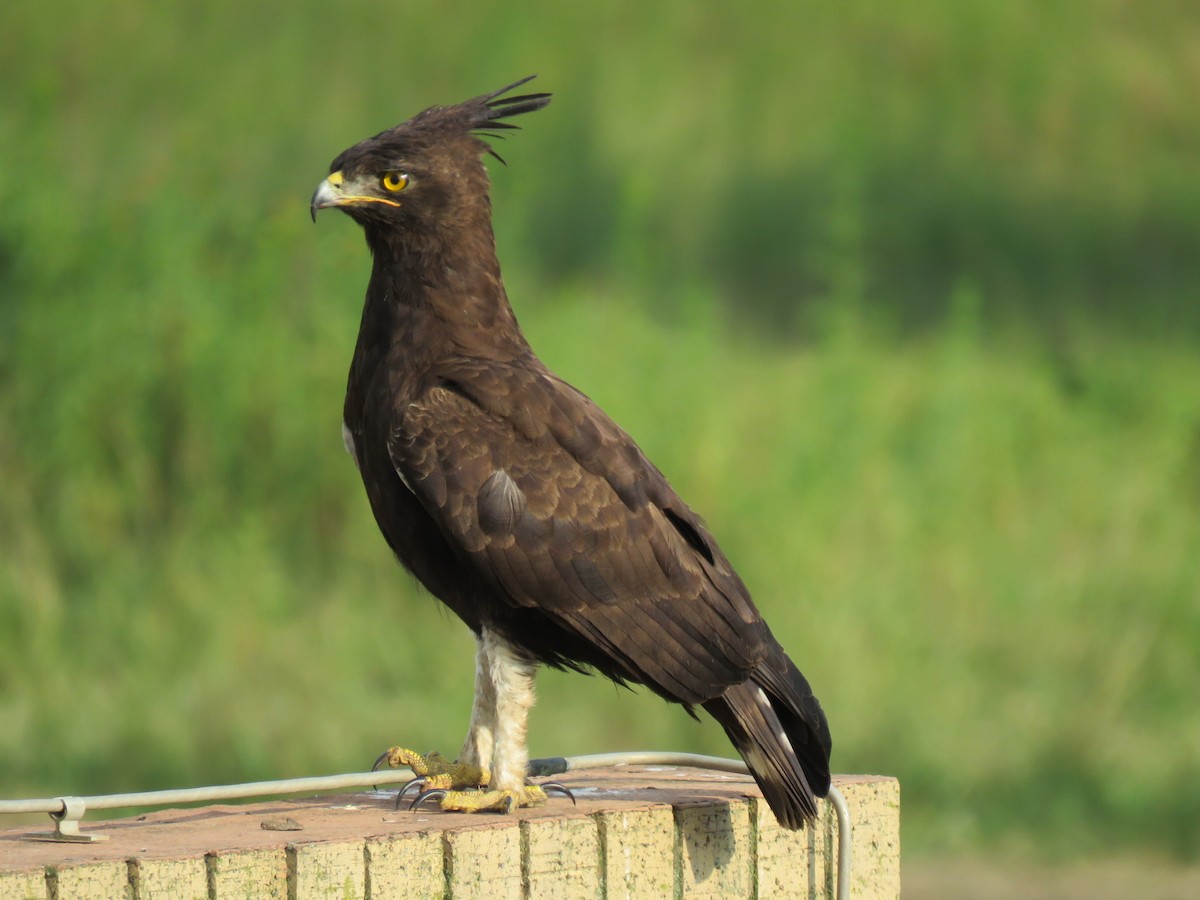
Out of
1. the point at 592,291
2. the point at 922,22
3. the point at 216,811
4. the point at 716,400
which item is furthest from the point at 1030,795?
the point at 216,811

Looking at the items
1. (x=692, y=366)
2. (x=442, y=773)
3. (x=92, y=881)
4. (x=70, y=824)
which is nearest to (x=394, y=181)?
(x=442, y=773)

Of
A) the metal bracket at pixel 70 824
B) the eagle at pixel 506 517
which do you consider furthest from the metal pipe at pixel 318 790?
the eagle at pixel 506 517

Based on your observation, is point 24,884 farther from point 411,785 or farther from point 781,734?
point 781,734

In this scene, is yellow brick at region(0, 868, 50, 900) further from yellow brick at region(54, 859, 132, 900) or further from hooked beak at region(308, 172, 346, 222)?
hooked beak at region(308, 172, 346, 222)

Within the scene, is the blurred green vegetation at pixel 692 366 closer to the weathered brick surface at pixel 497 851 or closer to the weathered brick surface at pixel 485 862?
the weathered brick surface at pixel 497 851

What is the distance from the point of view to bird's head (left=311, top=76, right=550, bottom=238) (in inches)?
164

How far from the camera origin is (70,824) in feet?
10.5

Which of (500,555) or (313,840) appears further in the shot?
(500,555)

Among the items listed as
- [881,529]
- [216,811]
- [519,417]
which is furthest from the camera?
[881,529]

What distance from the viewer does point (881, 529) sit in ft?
36.0

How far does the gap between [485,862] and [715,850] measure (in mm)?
544

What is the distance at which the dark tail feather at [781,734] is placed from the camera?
3.65 m

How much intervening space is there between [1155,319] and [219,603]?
7.06 metres

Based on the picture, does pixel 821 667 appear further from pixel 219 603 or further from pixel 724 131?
pixel 724 131
